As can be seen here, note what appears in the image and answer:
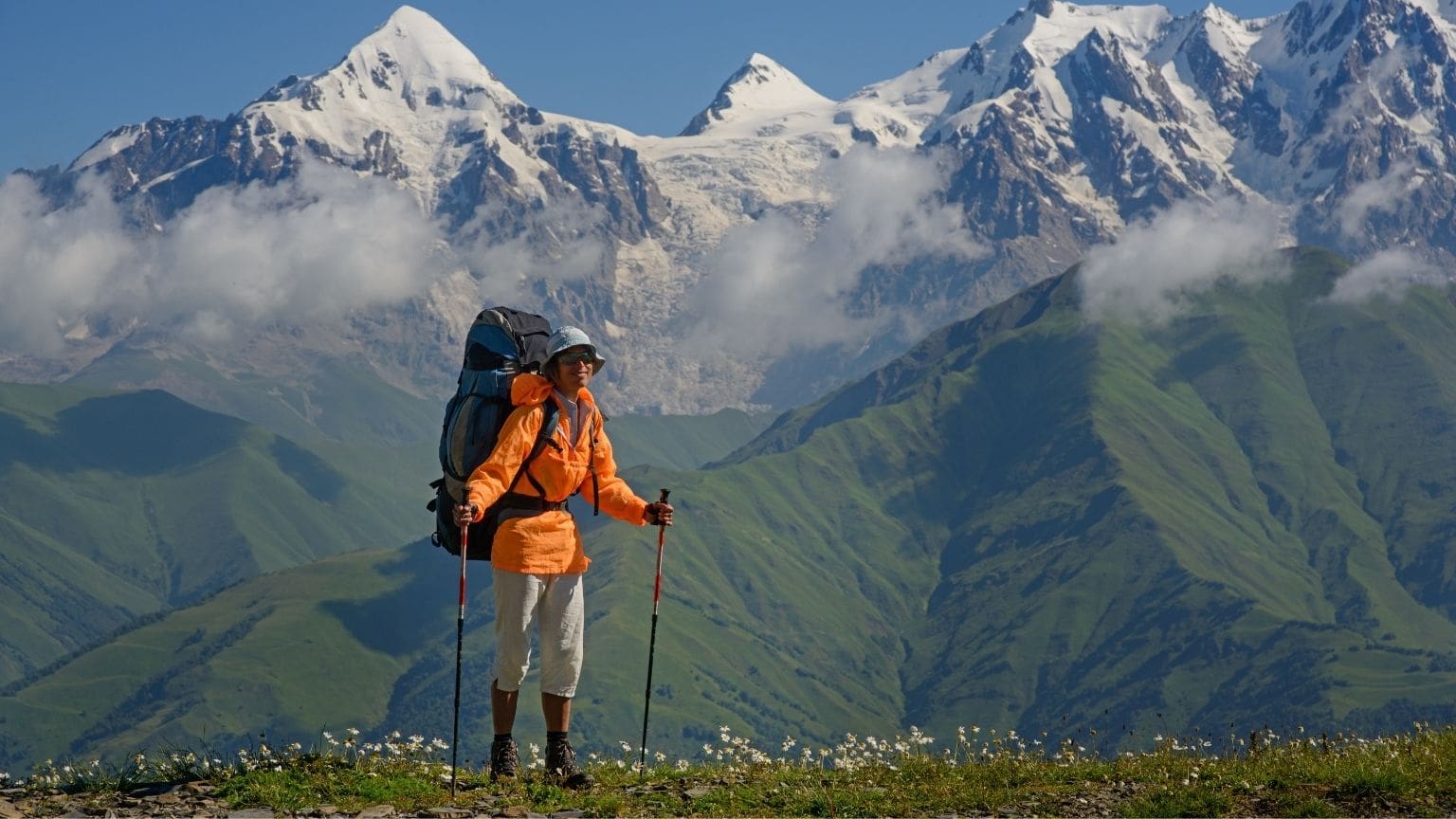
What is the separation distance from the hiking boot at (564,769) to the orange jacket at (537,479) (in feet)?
8.01

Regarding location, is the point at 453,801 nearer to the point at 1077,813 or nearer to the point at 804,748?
the point at 804,748

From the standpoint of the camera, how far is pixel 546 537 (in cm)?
2273

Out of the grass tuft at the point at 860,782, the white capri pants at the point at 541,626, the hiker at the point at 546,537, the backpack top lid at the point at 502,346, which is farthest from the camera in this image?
the backpack top lid at the point at 502,346

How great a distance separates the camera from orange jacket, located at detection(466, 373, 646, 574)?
2228 cm

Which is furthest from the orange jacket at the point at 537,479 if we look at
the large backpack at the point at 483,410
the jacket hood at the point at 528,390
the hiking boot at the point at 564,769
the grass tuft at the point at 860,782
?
the grass tuft at the point at 860,782

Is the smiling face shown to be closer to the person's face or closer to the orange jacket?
the person's face

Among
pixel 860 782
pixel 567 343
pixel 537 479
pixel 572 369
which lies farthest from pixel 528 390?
pixel 860 782

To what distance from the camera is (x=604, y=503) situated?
78.3ft

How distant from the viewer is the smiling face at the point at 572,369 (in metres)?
22.9

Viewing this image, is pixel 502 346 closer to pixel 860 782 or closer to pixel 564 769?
pixel 564 769

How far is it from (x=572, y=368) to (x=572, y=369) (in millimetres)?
20

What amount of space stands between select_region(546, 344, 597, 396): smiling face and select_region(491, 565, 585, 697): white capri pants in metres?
2.64

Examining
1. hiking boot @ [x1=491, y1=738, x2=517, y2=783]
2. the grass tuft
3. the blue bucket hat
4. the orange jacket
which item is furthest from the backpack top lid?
the grass tuft

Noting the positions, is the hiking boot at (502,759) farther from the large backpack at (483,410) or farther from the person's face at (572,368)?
the person's face at (572,368)
